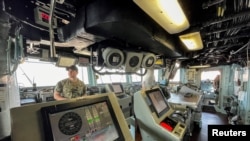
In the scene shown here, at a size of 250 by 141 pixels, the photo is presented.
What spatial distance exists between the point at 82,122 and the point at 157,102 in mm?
1354

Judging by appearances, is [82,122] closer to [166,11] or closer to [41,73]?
[166,11]

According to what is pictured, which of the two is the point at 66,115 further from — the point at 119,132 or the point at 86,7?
the point at 86,7

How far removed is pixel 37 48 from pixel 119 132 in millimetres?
2627

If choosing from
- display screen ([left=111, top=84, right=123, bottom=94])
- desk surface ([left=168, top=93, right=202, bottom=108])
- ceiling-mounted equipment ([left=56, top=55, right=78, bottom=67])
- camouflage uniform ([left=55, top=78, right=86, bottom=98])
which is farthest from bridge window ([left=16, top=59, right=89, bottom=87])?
desk surface ([left=168, top=93, right=202, bottom=108])

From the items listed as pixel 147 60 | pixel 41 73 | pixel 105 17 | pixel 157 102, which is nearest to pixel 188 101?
pixel 147 60

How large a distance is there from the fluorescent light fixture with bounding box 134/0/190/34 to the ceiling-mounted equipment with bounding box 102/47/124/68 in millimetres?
830

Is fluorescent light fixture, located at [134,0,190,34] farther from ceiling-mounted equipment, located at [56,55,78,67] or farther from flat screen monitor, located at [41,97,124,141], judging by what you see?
ceiling-mounted equipment, located at [56,55,78,67]

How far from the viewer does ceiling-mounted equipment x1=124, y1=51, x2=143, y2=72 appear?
Result: 2455 millimetres

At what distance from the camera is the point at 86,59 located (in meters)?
3.87

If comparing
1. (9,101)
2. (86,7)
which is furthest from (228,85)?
(9,101)

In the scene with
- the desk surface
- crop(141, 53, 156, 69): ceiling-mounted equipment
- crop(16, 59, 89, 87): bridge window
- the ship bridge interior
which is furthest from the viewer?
crop(16, 59, 89, 87): bridge window

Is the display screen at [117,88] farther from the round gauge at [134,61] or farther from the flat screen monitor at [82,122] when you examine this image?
the flat screen monitor at [82,122]

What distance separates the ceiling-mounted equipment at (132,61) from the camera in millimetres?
2455

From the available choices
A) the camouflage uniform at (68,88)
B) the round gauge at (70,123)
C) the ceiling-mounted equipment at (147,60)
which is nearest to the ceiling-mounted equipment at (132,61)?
the ceiling-mounted equipment at (147,60)
